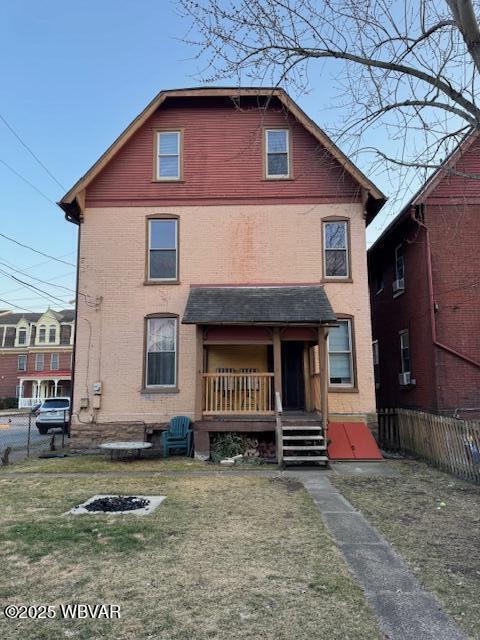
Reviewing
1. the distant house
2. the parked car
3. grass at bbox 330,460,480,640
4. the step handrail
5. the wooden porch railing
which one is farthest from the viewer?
the distant house

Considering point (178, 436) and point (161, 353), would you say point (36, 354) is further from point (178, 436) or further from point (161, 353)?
point (178, 436)

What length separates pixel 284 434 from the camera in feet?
35.9

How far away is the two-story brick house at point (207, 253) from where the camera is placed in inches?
507

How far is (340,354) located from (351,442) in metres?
2.57

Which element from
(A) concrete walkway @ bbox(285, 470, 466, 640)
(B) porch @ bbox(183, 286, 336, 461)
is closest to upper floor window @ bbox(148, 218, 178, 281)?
(B) porch @ bbox(183, 286, 336, 461)

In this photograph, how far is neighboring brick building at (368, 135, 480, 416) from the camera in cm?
1295

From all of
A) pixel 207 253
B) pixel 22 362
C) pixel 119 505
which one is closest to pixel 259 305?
pixel 207 253

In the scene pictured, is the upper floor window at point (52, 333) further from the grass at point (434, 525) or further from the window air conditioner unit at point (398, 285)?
the grass at point (434, 525)

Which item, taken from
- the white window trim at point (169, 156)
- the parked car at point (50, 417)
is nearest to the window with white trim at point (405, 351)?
the white window trim at point (169, 156)

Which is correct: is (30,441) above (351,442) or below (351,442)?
below

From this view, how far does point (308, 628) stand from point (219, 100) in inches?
542

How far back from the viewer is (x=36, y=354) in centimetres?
4703

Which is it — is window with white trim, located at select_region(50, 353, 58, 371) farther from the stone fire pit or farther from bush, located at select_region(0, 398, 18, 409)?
the stone fire pit

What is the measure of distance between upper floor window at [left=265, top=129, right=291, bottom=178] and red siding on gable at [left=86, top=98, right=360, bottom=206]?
0.63 feet
